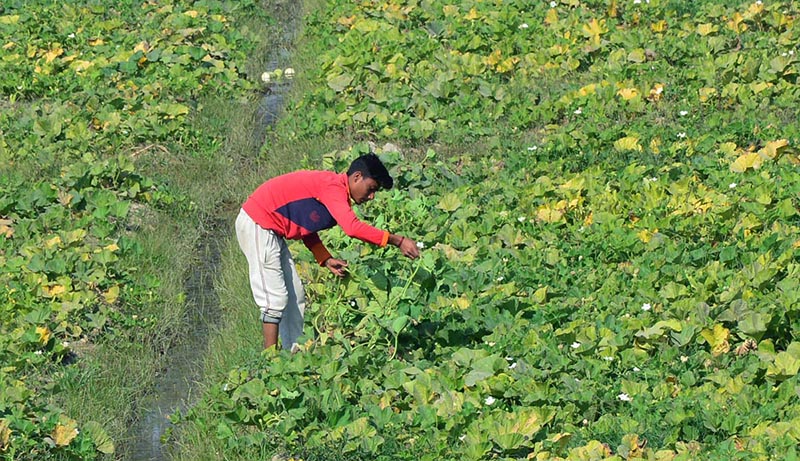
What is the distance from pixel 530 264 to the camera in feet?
25.0

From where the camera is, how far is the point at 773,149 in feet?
28.2

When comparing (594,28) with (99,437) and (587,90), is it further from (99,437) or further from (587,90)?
(99,437)

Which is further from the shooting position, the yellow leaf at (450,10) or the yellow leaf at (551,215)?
the yellow leaf at (450,10)

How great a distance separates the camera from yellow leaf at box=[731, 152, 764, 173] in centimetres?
850

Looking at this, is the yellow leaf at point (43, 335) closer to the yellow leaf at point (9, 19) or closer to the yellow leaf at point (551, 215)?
the yellow leaf at point (551, 215)

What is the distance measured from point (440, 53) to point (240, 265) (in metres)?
3.65

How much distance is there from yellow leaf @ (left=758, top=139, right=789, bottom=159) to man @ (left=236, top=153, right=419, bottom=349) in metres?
3.14

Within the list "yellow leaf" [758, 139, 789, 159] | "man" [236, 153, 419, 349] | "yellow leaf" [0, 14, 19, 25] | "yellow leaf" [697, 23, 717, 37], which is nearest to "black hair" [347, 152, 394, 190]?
"man" [236, 153, 419, 349]

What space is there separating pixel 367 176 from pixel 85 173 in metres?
3.76

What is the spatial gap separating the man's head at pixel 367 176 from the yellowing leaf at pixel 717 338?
1.76 meters

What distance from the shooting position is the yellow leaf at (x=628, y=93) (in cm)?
1013

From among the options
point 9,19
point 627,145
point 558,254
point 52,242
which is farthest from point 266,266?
point 9,19

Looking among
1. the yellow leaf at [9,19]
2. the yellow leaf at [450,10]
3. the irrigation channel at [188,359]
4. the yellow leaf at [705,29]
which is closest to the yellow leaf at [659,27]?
the yellow leaf at [705,29]

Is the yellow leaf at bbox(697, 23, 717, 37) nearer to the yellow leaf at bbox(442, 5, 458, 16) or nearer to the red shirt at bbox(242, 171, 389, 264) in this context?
the yellow leaf at bbox(442, 5, 458, 16)
